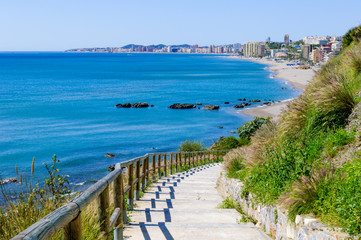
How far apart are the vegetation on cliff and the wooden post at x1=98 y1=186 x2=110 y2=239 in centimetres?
263

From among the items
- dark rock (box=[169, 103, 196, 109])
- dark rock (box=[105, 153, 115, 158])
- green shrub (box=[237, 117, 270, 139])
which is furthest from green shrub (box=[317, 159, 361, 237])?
dark rock (box=[169, 103, 196, 109])

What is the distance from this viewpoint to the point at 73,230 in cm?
283

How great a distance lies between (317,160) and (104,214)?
4086mm

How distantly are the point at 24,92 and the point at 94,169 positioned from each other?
206ft

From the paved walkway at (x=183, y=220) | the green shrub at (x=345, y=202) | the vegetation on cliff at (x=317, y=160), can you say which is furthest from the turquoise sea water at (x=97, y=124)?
the green shrub at (x=345, y=202)

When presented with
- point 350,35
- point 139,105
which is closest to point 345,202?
point 350,35

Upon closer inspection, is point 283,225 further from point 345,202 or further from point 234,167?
point 234,167

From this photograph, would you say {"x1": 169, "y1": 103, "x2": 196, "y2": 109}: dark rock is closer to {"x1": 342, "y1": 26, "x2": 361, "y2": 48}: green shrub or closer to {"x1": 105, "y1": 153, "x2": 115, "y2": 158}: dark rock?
{"x1": 105, "y1": 153, "x2": 115, "y2": 158}: dark rock

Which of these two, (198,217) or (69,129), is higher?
(198,217)

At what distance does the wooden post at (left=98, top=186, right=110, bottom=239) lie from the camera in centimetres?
413

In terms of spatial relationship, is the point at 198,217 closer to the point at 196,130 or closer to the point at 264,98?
the point at 196,130

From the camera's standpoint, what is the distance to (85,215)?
405 cm

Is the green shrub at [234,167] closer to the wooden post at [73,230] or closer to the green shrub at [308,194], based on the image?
the green shrub at [308,194]

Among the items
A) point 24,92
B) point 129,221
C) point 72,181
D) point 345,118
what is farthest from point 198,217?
point 24,92
